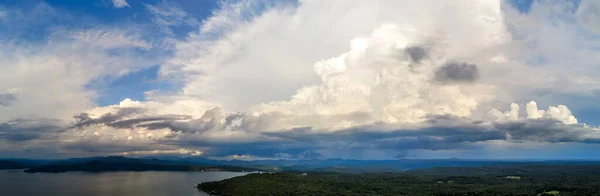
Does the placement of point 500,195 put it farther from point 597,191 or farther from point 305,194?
point 305,194

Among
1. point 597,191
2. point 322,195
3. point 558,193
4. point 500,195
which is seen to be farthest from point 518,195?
point 322,195

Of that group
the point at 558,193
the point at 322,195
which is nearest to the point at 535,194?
the point at 558,193

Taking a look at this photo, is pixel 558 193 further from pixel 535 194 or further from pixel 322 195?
pixel 322 195

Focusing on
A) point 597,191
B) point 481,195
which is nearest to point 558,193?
point 597,191

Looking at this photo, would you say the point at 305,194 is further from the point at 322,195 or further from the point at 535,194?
the point at 535,194

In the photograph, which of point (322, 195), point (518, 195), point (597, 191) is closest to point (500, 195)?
point (518, 195)
